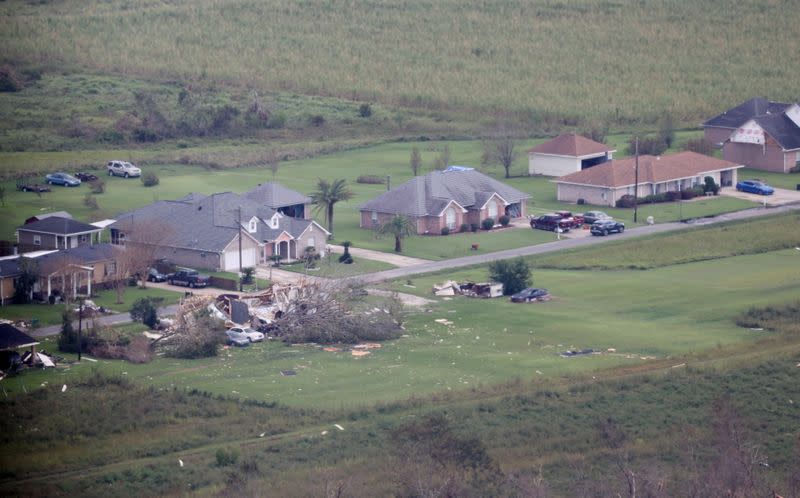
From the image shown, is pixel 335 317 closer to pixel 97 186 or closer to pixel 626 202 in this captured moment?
pixel 626 202

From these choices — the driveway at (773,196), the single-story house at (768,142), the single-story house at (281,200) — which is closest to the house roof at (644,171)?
the driveway at (773,196)

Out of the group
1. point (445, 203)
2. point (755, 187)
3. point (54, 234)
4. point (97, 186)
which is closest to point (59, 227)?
point (54, 234)

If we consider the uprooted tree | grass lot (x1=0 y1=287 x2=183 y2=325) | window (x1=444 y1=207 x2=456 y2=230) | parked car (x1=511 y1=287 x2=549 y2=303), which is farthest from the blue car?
grass lot (x1=0 y1=287 x2=183 y2=325)

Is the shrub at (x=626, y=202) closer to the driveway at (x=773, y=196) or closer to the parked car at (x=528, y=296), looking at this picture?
the driveway at (x=773, y=196)

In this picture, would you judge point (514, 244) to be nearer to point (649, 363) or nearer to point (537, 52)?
point (649, 363)

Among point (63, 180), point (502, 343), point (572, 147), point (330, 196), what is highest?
point (572, 147)

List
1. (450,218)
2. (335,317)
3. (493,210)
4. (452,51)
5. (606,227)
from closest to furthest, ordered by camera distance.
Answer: (335,317) → (606,227) → (450,218) → (493,210) → (452,51)

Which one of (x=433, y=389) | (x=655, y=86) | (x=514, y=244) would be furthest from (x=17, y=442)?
(x=655, y=86)

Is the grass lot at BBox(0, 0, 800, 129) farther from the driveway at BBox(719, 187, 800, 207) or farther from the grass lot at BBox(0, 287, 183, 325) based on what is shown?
the grass lot at BBox(0, 287, 183, 325)
